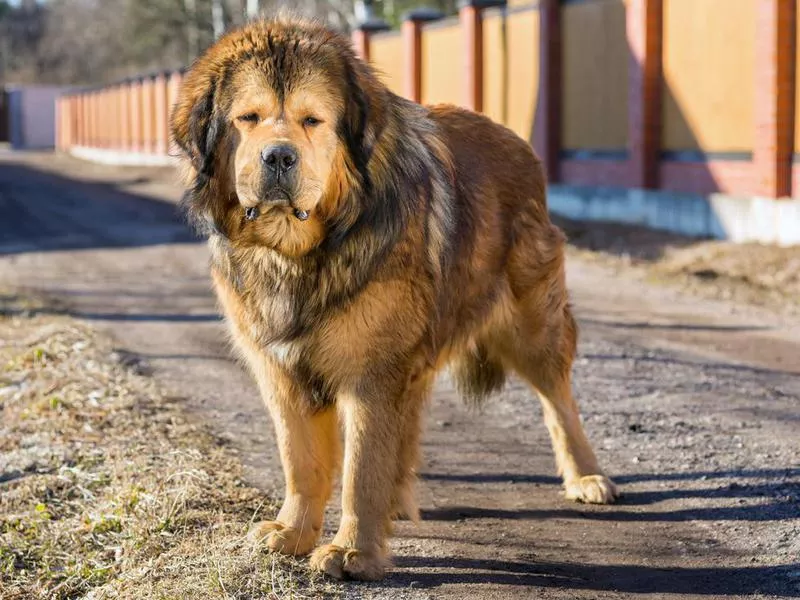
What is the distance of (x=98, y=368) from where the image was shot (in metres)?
8.27

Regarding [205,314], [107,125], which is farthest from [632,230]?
[107,125]

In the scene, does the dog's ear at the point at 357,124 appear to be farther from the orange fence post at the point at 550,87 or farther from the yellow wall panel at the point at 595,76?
the orange fence post at the point at 550,87

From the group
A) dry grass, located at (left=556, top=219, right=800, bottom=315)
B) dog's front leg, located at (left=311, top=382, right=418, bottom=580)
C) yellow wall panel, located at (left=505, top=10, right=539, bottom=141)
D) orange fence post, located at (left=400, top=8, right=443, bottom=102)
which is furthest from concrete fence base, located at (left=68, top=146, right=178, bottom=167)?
dog's front leg, located at (left=311, top=382, right=418, bottom=580)

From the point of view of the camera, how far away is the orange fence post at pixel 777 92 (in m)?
14.1

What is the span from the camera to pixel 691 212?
1575 cm

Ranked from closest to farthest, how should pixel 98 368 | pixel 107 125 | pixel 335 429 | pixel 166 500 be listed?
pixel 335 429 < pixel 166 500 < pixel 98 368 < pixel 107 125

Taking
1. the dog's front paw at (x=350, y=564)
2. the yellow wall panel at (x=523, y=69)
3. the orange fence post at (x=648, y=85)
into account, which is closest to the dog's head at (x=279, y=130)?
the dog's front paw at (x=350, y=564)

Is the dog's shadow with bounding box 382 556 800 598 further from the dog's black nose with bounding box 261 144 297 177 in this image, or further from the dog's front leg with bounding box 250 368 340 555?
the dog's black nose with bounding box 261 144 297 177

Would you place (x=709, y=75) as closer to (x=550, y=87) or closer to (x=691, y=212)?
(x=691, y=212)

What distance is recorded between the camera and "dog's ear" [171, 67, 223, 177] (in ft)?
14.4

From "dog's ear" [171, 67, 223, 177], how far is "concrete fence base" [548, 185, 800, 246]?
33.7 ft

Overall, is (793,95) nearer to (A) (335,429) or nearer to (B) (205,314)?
(B) (205,314)

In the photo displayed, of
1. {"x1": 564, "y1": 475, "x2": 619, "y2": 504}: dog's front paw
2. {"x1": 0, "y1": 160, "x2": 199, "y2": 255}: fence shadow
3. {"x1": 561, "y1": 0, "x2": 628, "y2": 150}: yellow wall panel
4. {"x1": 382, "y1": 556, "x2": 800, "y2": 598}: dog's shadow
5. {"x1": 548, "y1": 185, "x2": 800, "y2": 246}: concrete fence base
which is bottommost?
{"x1": 382, "y1": 556, "x2": 800, "y2": 598}: dog's shadow

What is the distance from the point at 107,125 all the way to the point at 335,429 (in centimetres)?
4942
